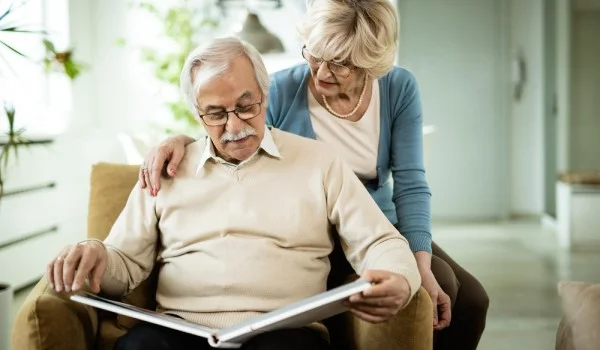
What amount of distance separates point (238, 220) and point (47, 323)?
0.46 m

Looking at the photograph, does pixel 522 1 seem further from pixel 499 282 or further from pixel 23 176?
pixel 23 176

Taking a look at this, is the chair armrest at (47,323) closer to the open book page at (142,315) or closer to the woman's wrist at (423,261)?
the open book page at (142,315)

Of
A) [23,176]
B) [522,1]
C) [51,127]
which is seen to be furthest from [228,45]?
[522,1]

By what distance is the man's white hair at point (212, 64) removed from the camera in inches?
71.1

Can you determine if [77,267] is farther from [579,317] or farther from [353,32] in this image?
[579,317]

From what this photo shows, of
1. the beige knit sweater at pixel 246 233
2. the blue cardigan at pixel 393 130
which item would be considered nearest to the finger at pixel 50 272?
the beige knit sweater at pixel 246 233

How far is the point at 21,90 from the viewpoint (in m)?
5.20

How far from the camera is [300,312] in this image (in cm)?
143

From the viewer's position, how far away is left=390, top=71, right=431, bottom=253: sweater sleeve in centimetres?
207

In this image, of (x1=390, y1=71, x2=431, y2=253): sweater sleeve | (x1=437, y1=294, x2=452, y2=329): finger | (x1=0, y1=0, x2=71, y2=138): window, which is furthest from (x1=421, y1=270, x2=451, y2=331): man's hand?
(x1=0, y1=0, x2=71, y2=138): window

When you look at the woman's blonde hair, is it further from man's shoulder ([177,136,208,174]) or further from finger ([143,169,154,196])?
finger ([143,169,154,196])

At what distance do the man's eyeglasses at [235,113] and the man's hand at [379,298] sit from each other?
0.49 m

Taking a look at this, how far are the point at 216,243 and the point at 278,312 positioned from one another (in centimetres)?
42

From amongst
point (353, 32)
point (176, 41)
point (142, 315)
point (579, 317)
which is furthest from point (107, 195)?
point (176, 41)
